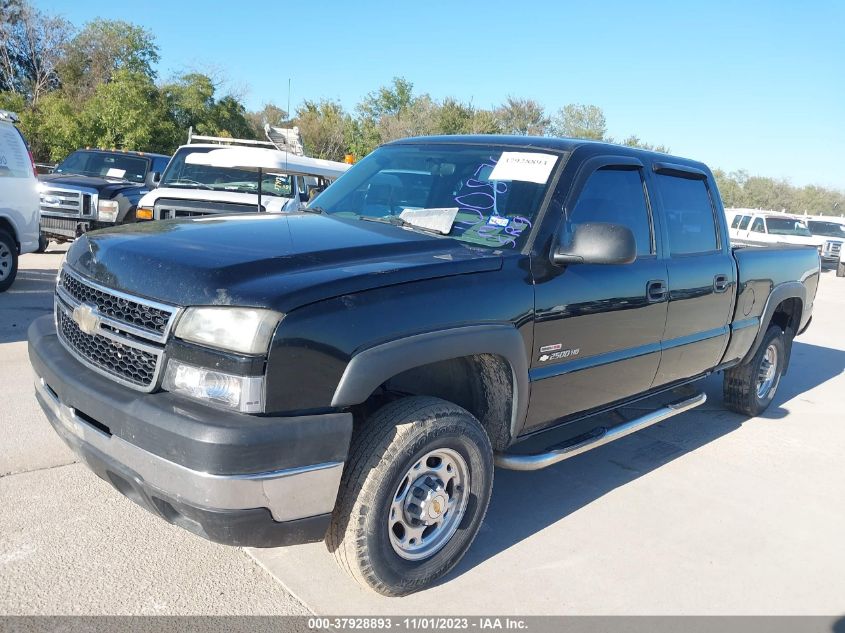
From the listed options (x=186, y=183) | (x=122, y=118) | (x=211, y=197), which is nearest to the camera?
(x=211, y=197)

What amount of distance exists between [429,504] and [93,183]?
10.5 meters

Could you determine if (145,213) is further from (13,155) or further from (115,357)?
(115,357)

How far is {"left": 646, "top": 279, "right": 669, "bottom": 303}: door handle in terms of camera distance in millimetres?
4004

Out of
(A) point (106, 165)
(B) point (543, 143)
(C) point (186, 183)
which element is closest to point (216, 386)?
(B) point (543, 143)

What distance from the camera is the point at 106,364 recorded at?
9.13 ft

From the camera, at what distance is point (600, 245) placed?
10.7ft

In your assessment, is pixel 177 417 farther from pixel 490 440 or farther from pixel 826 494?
pixel 826 494

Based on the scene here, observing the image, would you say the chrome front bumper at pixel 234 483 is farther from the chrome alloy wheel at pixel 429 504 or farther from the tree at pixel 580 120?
the tree at pixel 580 120

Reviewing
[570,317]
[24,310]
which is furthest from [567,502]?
[24,310]

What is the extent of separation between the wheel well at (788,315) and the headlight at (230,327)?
16.4 feet

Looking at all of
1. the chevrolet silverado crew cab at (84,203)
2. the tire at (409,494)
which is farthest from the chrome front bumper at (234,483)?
the chevrolet silverado crew cab at (84,203)

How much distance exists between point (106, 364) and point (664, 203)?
325 cm

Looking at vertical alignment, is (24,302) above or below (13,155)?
below

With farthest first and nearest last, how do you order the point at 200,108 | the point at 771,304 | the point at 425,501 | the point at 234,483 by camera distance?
the point at 200,108 < the point at 771,304 < the point at 425,501 < the point at 234,483
